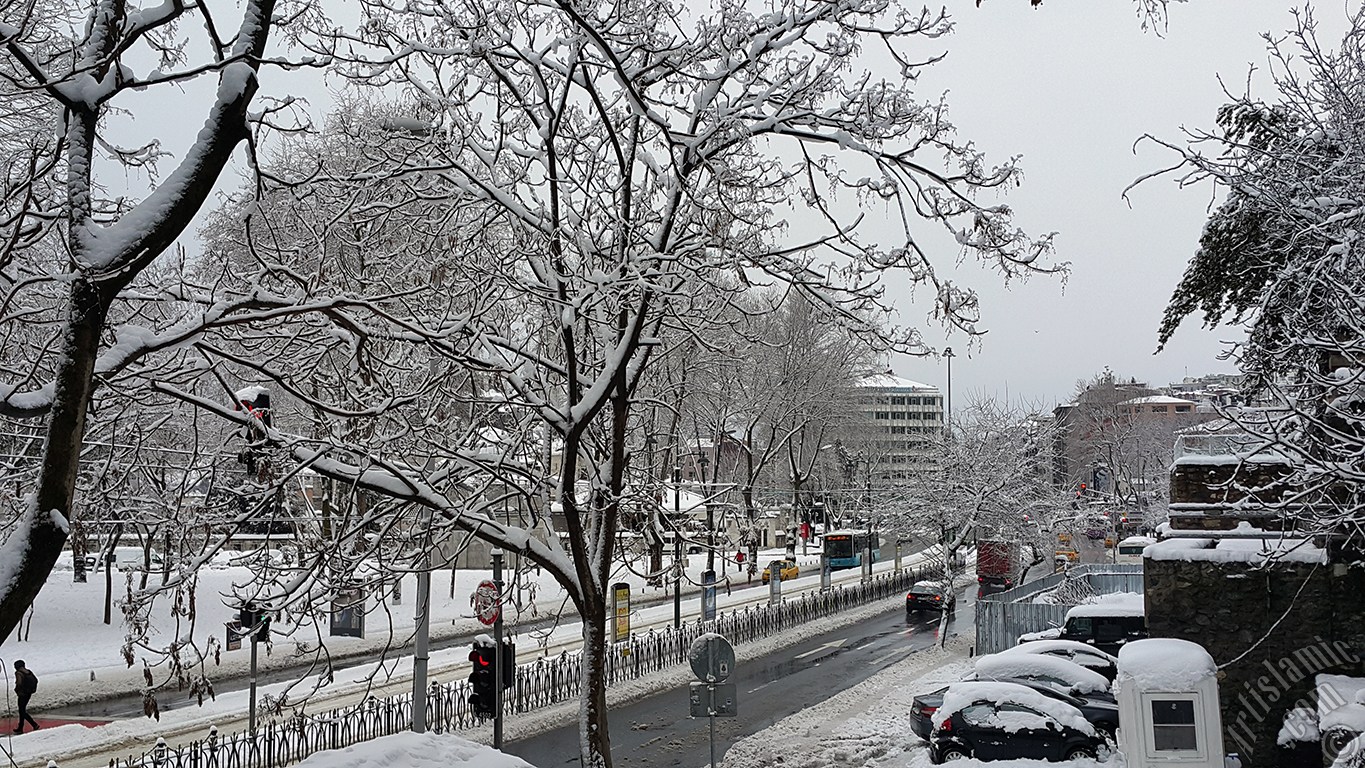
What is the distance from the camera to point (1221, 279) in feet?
56.1

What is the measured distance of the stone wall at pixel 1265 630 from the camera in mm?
13469

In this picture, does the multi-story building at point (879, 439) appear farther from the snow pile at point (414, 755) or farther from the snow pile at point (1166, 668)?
the snow pile at point (414, 755)

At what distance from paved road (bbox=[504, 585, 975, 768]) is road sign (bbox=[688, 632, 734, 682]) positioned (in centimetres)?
309

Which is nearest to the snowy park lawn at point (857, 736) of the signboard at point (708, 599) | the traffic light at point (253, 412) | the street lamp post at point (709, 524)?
the street lamp post at point (709, 524)

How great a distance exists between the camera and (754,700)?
72.0 feet

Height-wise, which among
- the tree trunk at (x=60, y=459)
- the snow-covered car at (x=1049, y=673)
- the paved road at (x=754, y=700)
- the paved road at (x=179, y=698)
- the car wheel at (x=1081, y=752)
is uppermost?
the tree trunk at (x=60, y=459)

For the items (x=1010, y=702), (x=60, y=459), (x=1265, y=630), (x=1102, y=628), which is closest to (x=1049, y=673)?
(x=1010, y=702)

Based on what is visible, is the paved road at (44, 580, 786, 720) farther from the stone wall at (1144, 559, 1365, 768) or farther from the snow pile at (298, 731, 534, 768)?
the stone wall at (1144, 559, 1365, 768)

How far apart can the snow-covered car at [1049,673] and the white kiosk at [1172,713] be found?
16.8 ft

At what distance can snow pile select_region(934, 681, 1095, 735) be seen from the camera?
1506 cm

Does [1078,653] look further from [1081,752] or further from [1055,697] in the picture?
[1081,752]

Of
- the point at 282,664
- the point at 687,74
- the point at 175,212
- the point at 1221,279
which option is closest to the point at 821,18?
the point at 687,74

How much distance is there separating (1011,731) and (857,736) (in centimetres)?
348

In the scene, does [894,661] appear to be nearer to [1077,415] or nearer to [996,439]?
[996,439]
